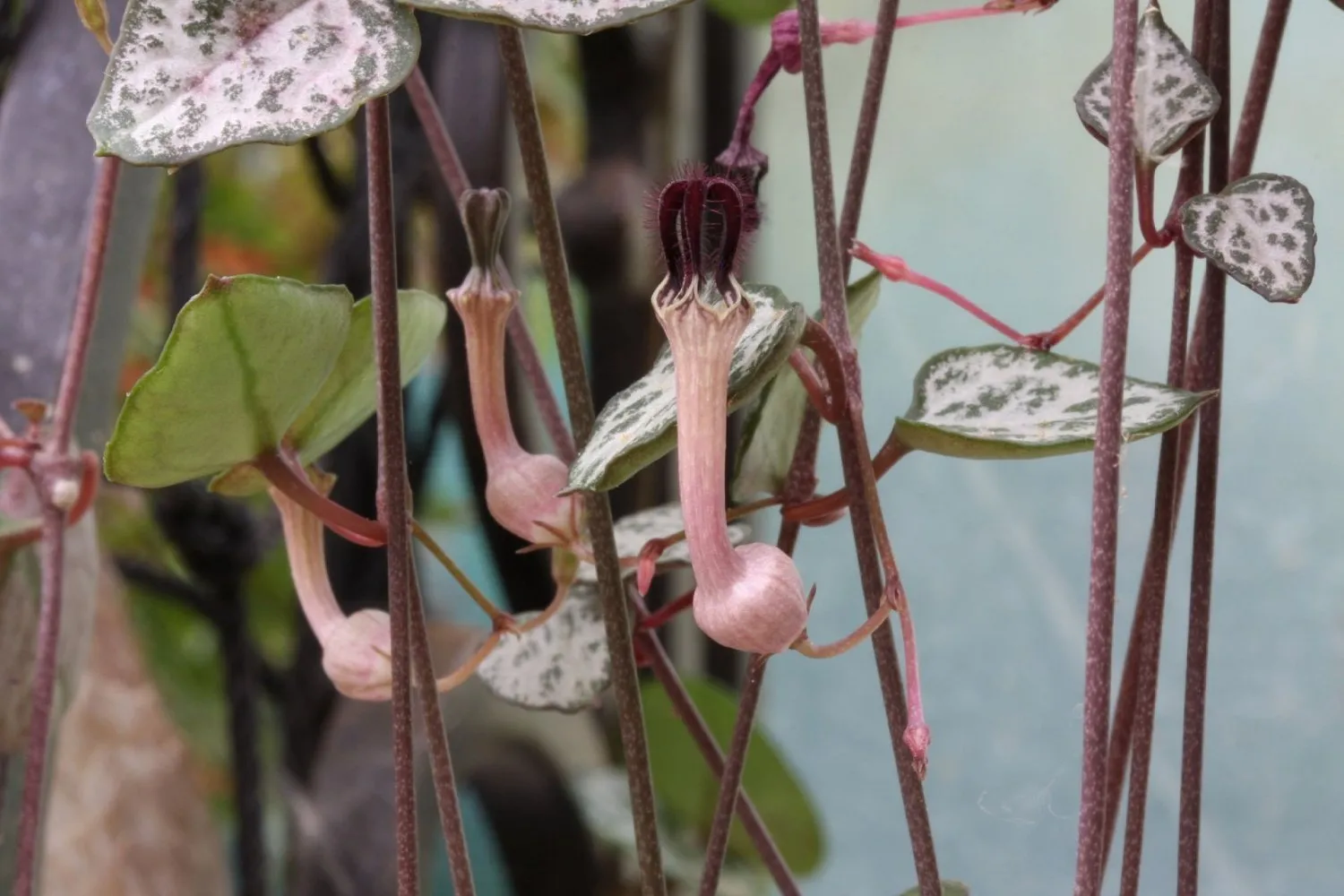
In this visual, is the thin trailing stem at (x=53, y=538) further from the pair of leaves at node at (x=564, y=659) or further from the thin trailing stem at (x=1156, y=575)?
the thin trailing stem at (x=1156, y=575)

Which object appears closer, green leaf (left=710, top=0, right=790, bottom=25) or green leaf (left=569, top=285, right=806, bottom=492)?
green leaf (left=569, top=285, right=806, bottom=492)

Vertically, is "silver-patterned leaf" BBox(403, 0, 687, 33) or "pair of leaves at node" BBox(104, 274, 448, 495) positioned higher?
"silver-patterned leaf" BBox(403, 0, 687, 33)

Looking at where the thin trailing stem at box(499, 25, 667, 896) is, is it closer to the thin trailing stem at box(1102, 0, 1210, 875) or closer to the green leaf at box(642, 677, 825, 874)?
the thin trailing stem at box(1102, 0, 1210, 875)

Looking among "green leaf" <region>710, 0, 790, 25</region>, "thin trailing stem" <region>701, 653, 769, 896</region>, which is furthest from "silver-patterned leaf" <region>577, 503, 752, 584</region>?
"green leaf" <region>710, 0, 790, 25</region>

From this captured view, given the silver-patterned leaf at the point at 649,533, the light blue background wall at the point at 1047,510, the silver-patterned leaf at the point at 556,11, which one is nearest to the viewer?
the silver-patterned leaf at the point at 556,11

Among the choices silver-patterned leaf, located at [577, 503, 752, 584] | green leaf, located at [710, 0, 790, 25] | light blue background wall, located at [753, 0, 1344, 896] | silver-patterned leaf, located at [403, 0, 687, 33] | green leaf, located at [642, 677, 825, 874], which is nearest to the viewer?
silver-patterned leaf, located at [403, 0, 687, 33]

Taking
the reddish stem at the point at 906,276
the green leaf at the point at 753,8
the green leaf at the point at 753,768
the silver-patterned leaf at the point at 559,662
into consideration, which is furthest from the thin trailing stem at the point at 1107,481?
the green leaf at the point at 753,768

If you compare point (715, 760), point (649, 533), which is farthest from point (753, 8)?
point (715, 760)

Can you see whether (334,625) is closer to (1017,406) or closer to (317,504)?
(317,504)
